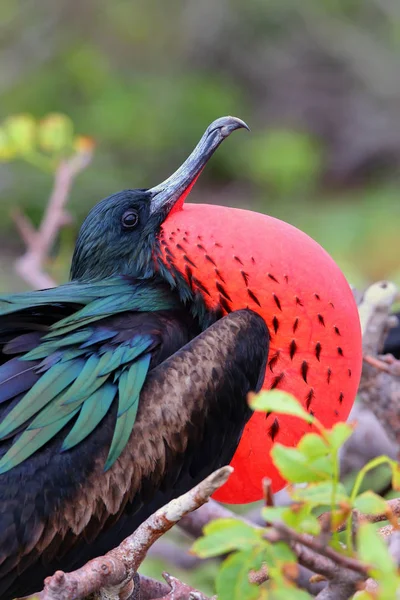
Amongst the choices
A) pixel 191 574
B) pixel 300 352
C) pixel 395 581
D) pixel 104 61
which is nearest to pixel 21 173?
pixel 104 61

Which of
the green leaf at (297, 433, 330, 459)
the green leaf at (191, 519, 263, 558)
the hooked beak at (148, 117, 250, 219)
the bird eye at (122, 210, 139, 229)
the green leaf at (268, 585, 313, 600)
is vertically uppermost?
the hooked beak at (148, 117, 250, 219)

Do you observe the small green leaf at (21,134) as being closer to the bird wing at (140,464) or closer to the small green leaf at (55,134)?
the small green leaf at (55,134)

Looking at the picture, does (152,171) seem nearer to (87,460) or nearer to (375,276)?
(375,276)

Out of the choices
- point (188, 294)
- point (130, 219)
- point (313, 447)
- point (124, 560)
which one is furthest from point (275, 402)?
point (130, 219)

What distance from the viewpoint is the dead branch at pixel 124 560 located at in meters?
1.21

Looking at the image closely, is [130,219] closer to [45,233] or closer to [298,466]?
[45,233]

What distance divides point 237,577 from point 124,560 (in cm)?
37

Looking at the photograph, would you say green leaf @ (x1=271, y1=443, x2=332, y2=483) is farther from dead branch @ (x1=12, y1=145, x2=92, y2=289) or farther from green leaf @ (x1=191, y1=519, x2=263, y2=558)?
dead branch @ (x1=12, y1=145, x2=92, y2=289)

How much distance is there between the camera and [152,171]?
9.40 m

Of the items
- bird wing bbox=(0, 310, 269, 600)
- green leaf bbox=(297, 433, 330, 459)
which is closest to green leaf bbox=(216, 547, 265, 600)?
green leaf bbox=(297, 433, 330, 459)

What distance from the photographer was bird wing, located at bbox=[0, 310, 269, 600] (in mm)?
1602

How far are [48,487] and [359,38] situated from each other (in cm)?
872

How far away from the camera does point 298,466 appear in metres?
1.01

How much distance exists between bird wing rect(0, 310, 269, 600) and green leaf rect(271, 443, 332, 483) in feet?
2.17
